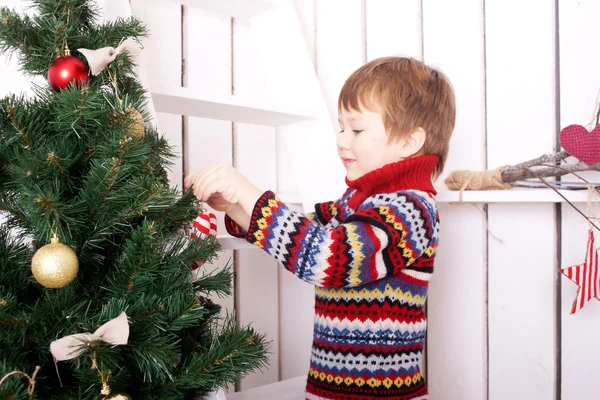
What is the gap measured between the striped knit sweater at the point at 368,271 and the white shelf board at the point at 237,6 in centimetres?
48

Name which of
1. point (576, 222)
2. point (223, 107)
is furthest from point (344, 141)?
point (576, 222)

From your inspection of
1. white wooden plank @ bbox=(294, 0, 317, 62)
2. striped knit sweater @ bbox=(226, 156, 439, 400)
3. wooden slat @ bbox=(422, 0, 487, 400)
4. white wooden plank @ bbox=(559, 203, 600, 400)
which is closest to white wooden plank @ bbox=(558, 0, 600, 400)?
white wooden plank @ bbox=(559, 203, 600, 400)

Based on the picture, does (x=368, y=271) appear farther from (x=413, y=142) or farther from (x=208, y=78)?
(x=208, y=78)

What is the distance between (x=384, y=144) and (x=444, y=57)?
0.39m

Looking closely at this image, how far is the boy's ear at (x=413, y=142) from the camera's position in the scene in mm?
969

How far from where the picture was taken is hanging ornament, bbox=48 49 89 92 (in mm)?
644

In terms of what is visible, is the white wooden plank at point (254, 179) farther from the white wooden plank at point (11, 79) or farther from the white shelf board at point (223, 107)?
the white wooden plank at point (11, 79)

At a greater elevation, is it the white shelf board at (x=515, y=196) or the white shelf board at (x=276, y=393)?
the white shelf board at (x=515, y=196)

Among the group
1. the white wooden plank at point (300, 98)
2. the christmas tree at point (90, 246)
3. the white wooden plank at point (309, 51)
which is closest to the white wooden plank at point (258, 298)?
the white wooden plank at point (309, 51)

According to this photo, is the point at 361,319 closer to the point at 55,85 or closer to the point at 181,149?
the point at 55,85

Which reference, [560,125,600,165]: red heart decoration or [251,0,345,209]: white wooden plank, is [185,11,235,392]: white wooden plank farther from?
[560,125,600,165]: red heart decoration

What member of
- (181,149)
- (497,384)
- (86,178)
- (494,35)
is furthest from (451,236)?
(86,178)

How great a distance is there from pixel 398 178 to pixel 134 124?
0.46 metres

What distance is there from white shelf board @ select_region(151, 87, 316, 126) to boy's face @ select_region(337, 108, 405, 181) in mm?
163
